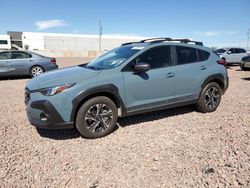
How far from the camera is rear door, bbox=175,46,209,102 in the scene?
5230 mm

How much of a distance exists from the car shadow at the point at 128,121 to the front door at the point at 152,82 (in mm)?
545

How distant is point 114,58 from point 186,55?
1.61m

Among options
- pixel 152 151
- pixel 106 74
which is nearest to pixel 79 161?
pixel 152 151

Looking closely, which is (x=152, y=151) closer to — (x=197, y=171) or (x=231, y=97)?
(x=197, y=171)

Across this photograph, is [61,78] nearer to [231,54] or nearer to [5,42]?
[231,54]

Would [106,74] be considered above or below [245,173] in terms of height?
above

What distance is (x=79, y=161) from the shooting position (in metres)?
3.57

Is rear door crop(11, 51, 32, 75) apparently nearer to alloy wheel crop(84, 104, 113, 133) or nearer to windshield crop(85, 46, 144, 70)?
windshield crop(85, 46, 144, 70)

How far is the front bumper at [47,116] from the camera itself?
156 inches

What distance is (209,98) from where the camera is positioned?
5.86 m

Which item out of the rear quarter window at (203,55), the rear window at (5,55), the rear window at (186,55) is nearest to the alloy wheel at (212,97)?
the rear quarter window at (203,55)

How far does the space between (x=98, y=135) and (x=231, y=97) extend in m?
4.95

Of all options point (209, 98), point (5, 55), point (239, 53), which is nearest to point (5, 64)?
point (5, 55)

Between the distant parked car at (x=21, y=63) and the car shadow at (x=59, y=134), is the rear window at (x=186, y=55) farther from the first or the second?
the distant parked car at (x=21, y=63)
